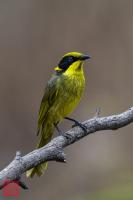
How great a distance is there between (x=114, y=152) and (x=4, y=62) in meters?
2.39

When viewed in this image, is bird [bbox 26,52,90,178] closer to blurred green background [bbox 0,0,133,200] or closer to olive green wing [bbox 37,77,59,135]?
olive green wing [bbox 37,77,59,135]

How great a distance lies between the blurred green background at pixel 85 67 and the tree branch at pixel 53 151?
18.4 feet

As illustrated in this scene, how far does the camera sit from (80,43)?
12469 mm

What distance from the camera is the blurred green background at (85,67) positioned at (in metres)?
11.7

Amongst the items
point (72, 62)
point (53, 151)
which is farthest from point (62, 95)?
point (53, 151)

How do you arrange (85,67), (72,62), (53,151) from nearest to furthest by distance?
1. (53,151)
2. (72,62)
3. (85,67)

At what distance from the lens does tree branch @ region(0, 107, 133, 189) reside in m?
4.71

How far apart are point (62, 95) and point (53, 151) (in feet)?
5.32

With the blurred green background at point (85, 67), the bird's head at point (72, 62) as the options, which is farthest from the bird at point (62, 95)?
the blurred green background at point (85, 67)

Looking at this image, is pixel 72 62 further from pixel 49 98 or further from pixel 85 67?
pixel 85 67

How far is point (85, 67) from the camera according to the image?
40.6ft

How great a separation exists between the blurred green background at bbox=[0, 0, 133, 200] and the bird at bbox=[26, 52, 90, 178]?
4.69 m

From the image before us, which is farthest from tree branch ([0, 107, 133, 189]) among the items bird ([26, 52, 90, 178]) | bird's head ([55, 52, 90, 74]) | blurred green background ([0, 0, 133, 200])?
blurred green background ([0, 0, 133, 200])

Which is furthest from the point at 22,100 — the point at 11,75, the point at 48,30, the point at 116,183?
the point at 116,183
